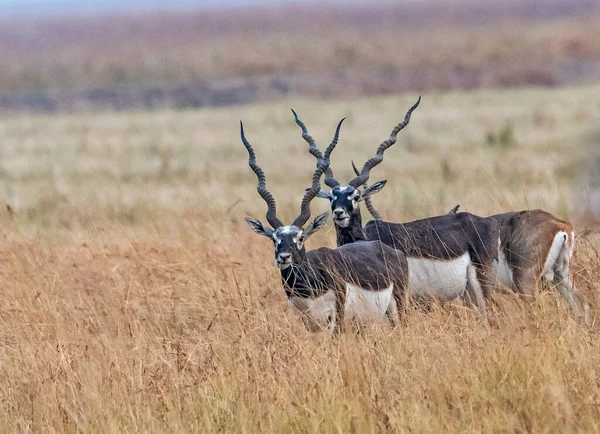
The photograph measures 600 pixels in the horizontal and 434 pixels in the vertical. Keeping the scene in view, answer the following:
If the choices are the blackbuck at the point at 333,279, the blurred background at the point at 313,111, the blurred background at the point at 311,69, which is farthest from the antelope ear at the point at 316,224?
the blurred background at the point at 311,69

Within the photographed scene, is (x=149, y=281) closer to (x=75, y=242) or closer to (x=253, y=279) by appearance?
(x=253, y=279)

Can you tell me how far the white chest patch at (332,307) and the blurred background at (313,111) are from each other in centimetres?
361

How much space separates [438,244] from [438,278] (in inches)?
10.0

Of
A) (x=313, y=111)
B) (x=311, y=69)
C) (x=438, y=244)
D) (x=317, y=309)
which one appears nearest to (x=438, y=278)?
(x=438, y=244)

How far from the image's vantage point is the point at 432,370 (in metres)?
5.74

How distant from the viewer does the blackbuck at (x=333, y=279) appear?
7211mm

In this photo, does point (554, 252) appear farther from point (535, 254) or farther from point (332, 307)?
point (332, 307)

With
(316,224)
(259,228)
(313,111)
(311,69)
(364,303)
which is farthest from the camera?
(311,69)

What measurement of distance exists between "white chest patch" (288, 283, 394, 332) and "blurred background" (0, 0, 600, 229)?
3613 millimetres

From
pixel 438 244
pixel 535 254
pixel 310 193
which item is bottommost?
pixel 535 254

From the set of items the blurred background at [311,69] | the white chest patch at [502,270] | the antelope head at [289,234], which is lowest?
the white chest patch at [502,270]

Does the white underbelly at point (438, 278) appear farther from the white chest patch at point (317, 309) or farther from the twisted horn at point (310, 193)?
the white chest patch at point (317, 309)

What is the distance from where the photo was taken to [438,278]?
8.17 meters

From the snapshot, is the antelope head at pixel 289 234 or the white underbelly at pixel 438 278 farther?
the white underbelly at pixel 438 278
